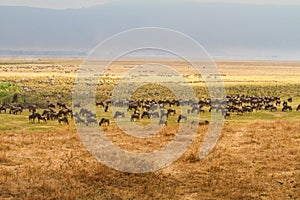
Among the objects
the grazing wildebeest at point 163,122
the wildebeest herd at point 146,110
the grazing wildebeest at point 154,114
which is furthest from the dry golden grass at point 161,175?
the grazing wildebeest at point 154,114

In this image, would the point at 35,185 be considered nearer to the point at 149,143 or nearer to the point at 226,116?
the point at 149,143

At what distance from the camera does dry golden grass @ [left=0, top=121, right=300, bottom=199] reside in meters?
12.8

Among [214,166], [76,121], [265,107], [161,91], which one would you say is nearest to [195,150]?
[214,166]

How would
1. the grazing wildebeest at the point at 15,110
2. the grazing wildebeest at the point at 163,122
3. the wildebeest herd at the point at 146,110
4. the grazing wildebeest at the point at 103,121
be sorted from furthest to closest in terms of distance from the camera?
the grazing wildebeest at the point at 15,110
the wildebeest herd at the point at 146,110
the grazing wildebeest at the point at 163,122
the grazing wildebeest at the point at 103,121

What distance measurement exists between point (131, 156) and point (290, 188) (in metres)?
5.83

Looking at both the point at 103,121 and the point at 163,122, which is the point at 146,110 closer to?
the point at 163,122

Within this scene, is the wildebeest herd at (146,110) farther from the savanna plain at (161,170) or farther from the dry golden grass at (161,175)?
the dry golden grass at (161,175)

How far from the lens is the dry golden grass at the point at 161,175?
42.1 feet

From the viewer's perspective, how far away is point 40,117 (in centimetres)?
3244

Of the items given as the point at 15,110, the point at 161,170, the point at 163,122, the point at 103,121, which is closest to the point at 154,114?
the point at 163,122

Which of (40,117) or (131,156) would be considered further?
(40,117)

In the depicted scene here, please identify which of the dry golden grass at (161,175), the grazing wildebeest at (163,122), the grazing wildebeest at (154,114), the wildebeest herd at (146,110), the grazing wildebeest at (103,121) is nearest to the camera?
the dry golden grass at (161,175)

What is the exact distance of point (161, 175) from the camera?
14.6 m

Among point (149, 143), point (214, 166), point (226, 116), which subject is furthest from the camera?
point (226, 116)
